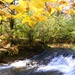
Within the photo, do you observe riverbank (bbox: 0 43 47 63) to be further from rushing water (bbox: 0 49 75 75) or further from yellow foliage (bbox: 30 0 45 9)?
yellow foliage (bbox: 30 0 45 9)

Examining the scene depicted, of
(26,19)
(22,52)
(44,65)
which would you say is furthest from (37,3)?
(22,52)

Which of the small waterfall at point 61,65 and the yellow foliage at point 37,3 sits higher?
the yellow foliage at point 37,3

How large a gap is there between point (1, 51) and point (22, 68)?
7.41 feet

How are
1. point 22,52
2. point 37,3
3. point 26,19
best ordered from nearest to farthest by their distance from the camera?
Answer: point 37,3
point 26,19
point 22,52

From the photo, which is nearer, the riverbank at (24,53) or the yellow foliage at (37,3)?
the yellow foliage at (37,3)

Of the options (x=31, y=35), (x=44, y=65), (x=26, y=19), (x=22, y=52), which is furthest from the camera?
(x=31, y=35)

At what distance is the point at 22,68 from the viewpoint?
1100cm

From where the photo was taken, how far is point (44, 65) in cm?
1165

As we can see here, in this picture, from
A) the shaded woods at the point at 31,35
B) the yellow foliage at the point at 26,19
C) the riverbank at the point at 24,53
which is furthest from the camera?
the shaded woods at the point at 31,35

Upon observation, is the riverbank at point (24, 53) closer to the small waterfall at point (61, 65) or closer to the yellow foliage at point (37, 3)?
the small waterfall at point (61, 65)

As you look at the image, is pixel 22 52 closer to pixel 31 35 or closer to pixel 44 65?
pixel 31 35

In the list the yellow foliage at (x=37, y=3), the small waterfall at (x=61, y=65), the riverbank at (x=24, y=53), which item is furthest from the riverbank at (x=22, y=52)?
the yellow foliage at (x=37, y=3)

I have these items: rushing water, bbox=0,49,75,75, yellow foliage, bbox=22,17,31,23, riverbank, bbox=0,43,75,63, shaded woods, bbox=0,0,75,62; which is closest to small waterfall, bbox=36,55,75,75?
rushing water, bbox=0,49,75,75

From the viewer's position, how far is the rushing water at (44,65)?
10242 millimetres
